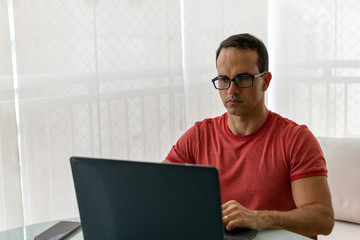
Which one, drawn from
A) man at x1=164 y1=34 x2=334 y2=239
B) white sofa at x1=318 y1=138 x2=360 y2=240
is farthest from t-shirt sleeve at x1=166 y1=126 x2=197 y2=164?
white sofa at x1=318 y1=138 x2=360 y2=240

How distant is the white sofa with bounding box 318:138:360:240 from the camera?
2.11 meters

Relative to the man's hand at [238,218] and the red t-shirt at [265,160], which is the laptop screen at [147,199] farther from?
the red t-shirt at [265,160]

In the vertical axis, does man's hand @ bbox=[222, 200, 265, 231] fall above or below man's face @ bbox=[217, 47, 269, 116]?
below

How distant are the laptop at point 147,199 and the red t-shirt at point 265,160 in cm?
70

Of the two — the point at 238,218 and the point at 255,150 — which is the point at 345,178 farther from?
the point at 238,218

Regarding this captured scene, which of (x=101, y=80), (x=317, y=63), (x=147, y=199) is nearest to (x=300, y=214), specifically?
(x=147, y=199)

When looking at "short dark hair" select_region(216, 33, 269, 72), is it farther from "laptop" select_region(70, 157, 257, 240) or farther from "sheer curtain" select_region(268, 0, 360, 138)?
"sheer curtain" select_region(268, 0, 360, 138)

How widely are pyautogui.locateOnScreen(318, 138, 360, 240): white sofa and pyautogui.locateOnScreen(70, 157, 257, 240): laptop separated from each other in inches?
52.5

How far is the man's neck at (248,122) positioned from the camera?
1711 mm

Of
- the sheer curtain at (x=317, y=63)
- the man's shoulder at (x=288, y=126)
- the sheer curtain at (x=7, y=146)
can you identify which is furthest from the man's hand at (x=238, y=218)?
the sheer curtain at (x=317, y=63)

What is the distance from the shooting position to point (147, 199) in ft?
3.13

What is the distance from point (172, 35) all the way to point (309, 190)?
1817mm

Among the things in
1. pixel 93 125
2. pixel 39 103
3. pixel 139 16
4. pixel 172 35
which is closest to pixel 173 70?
pixel 172 35

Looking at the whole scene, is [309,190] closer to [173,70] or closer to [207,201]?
[207,201]
